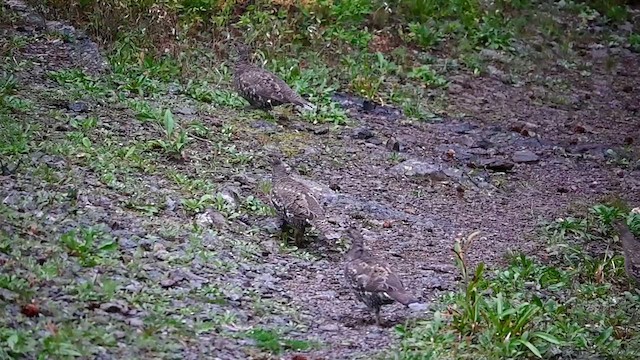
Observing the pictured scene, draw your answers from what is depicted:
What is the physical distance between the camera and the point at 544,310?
742cm

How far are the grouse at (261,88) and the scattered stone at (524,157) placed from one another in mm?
2667

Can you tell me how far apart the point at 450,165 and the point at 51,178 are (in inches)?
193

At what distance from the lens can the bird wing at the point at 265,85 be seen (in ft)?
37.4

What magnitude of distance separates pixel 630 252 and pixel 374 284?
2.57 meters

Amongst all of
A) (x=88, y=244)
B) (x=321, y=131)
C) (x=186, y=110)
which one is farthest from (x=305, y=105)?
(x=88, y=244)

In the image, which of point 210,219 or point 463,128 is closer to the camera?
point 210,219

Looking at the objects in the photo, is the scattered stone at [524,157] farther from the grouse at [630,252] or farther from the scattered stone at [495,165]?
the grouse at [630,252]

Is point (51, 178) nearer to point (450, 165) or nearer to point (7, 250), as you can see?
point (7, 250)

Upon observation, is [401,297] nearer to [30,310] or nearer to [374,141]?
[30,310]

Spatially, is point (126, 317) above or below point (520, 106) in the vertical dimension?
above

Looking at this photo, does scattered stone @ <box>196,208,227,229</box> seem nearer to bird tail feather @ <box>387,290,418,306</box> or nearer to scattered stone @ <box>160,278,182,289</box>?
scattered stone @ <box>160,278,182,289</box>

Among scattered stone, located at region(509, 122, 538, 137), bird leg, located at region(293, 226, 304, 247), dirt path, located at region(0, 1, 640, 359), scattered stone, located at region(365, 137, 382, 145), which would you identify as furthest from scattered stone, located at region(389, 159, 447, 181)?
bird leg, located at region(293, 226, 304, 247)

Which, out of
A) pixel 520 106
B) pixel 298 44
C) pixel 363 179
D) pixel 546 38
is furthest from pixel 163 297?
pixel 546 38

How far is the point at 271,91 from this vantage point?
37.5 ft
